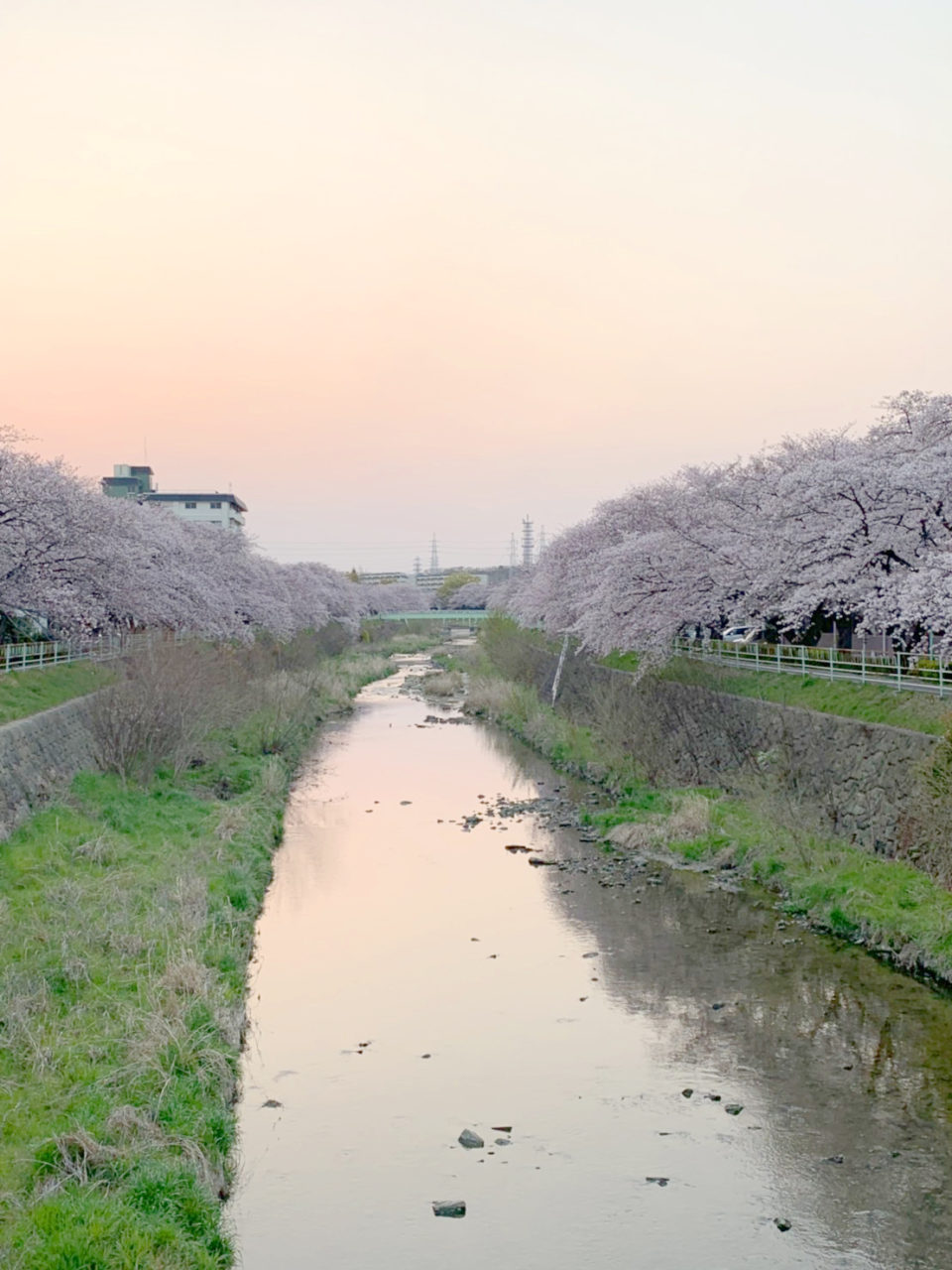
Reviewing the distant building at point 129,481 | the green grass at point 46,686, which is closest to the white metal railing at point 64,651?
the green grass at point 46,686

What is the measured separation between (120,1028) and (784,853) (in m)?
15.3

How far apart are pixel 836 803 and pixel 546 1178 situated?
49.4ft

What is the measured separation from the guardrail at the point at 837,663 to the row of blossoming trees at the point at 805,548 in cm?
84

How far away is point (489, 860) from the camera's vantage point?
94.1ft

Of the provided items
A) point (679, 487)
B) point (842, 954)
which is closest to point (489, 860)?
point (842, 954)

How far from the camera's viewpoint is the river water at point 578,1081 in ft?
40.5

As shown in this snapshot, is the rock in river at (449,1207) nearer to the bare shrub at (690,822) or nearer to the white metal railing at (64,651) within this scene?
the bare shrub at (690,822)

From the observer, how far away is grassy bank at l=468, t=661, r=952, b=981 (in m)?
20.1

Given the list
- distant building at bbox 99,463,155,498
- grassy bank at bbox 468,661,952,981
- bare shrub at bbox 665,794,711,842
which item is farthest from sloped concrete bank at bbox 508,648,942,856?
distant building at bbox 99,463,155,498

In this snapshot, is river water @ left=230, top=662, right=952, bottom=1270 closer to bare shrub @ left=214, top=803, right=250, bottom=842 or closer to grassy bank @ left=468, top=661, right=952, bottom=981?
grassy bank @ left=468, top=661, right=952, bottom=981

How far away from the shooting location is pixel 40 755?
28.1 metres

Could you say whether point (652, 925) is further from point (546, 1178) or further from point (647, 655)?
point (647, 655)

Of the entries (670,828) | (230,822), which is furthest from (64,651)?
(670,828)

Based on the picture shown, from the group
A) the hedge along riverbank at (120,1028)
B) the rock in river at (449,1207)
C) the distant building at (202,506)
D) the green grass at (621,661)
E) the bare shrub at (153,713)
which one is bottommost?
the rock in river at (449,1207)
